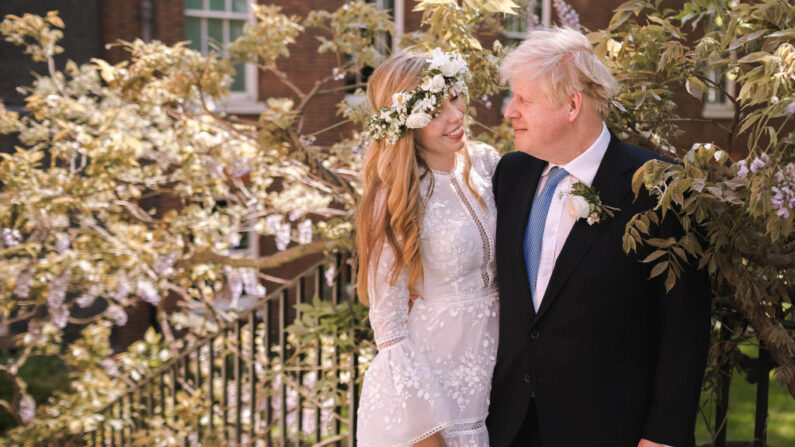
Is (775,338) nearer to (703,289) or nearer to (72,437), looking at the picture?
(703,289)

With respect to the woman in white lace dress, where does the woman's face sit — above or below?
above

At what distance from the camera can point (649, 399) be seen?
2.23m

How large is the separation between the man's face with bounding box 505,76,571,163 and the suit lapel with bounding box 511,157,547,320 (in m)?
0.13

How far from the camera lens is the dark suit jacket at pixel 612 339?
2.13m

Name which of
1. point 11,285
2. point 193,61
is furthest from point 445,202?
point 11,285

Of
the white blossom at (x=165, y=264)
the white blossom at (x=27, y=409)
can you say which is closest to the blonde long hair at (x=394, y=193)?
the white blossom at (x=165, y=264)

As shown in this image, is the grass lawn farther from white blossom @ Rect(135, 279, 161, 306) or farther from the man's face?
the man's face

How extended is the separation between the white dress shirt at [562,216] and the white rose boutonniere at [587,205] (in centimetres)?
10

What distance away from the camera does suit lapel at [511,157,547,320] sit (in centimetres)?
233

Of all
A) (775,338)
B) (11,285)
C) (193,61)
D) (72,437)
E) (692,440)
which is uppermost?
(193,61)

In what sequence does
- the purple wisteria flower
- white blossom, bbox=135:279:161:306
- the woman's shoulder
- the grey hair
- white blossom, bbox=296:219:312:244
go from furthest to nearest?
white blossom, bbox=135:279:161:306
white blossom, bbox=296:219:312:244
the woman's shoulder
the grey hair
the purple wisteria flower

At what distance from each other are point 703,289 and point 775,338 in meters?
0.31

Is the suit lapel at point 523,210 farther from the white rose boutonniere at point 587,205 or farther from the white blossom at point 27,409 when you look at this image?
the white blossom at point 27,409

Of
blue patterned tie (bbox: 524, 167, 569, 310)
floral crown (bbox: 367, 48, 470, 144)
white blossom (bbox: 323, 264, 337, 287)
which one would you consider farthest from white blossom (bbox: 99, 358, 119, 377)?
blue patterned tie (bbox: 524, 167, 569, 310)
